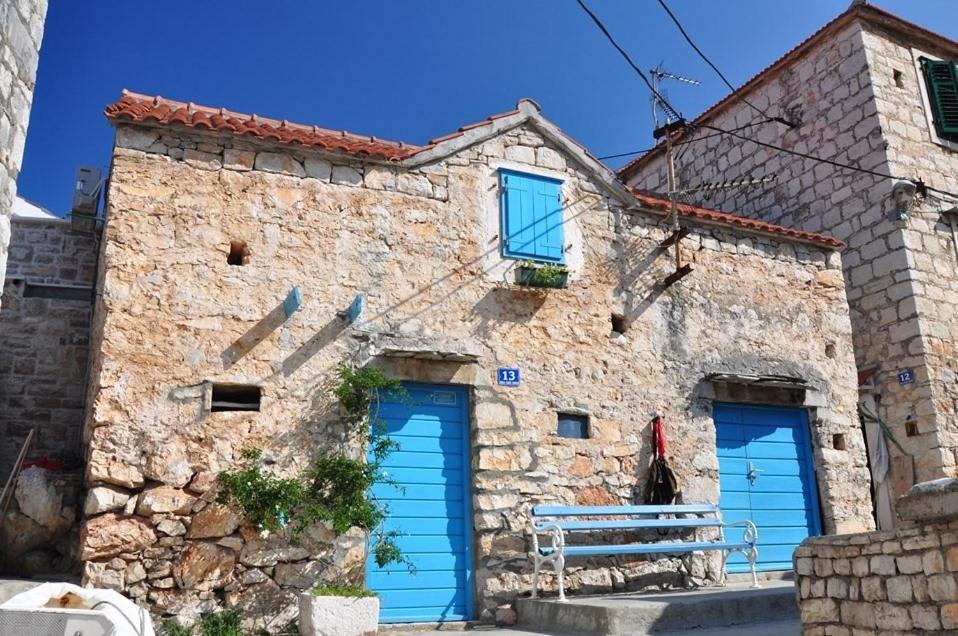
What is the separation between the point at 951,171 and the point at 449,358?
29.2ft

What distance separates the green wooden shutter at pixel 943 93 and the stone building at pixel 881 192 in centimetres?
3

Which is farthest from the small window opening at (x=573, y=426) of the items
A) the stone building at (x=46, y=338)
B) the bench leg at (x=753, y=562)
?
the stone building at (x=46, y=338)

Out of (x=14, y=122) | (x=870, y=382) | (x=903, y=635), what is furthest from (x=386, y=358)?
(x=870, y=382)

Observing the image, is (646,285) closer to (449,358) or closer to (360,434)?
(449,358)

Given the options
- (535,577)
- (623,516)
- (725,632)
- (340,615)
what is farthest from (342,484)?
(725,632)

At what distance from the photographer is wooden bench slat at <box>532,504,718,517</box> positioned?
26.2ft

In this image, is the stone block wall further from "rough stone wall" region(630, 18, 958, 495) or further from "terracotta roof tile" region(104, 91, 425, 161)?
"rough stone wall" region(630, 18, 958, 495)

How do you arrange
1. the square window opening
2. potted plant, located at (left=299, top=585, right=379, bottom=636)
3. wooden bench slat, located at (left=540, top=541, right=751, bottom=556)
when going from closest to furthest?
potted plant, located at (left=299, top=585, right=379, bottom=636) → wooden bench slat, located at (left=540, top=541, right=751, bottom=556) → the square window opening

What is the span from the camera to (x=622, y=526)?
8047 mm

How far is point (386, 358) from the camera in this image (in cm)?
798

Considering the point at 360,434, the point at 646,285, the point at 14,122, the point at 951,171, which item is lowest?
the point at 360,434

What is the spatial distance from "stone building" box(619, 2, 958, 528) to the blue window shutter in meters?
4.64

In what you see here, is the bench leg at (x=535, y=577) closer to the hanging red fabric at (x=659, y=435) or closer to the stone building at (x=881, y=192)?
the hanging red fabric at (x=659, y=435)

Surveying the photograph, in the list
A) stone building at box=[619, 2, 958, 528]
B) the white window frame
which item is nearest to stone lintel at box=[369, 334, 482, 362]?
stone building at box=[619, 2, 958, 528]
